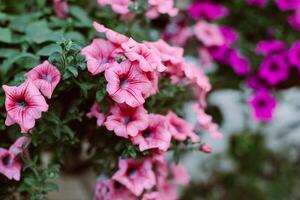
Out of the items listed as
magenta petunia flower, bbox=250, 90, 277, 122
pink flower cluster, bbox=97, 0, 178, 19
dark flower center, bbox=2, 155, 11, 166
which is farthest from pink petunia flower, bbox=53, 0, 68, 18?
magenta petunia flower, bbox=250, 90, 277, 122

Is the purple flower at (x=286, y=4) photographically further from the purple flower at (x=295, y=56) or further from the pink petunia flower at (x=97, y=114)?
the pink petunia flower at (x=97, y=114)

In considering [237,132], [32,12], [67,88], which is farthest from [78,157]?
[237,132]

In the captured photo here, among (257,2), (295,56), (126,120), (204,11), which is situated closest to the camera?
(126,120)

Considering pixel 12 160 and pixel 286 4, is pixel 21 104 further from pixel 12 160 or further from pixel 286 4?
pixel 286 4

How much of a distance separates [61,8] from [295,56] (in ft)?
2.82

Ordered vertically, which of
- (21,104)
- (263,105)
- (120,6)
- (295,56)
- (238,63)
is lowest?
(263,105)

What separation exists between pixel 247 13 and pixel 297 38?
9.0 inches

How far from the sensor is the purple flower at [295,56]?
193cm

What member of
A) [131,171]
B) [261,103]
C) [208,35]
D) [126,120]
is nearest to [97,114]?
[126,120]

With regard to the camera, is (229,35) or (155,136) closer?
(155,136)

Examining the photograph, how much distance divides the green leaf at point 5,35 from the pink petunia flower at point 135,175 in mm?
461

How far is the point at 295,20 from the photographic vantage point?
2.16 meters

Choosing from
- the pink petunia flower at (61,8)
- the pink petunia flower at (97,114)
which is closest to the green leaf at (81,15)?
the pink petunia flower at (61,8)

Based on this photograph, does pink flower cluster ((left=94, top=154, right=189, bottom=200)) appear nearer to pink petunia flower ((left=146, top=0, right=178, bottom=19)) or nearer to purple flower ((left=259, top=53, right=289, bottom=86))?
pink petunia flower ((left=146, top=0, right=178, bottom=19))
